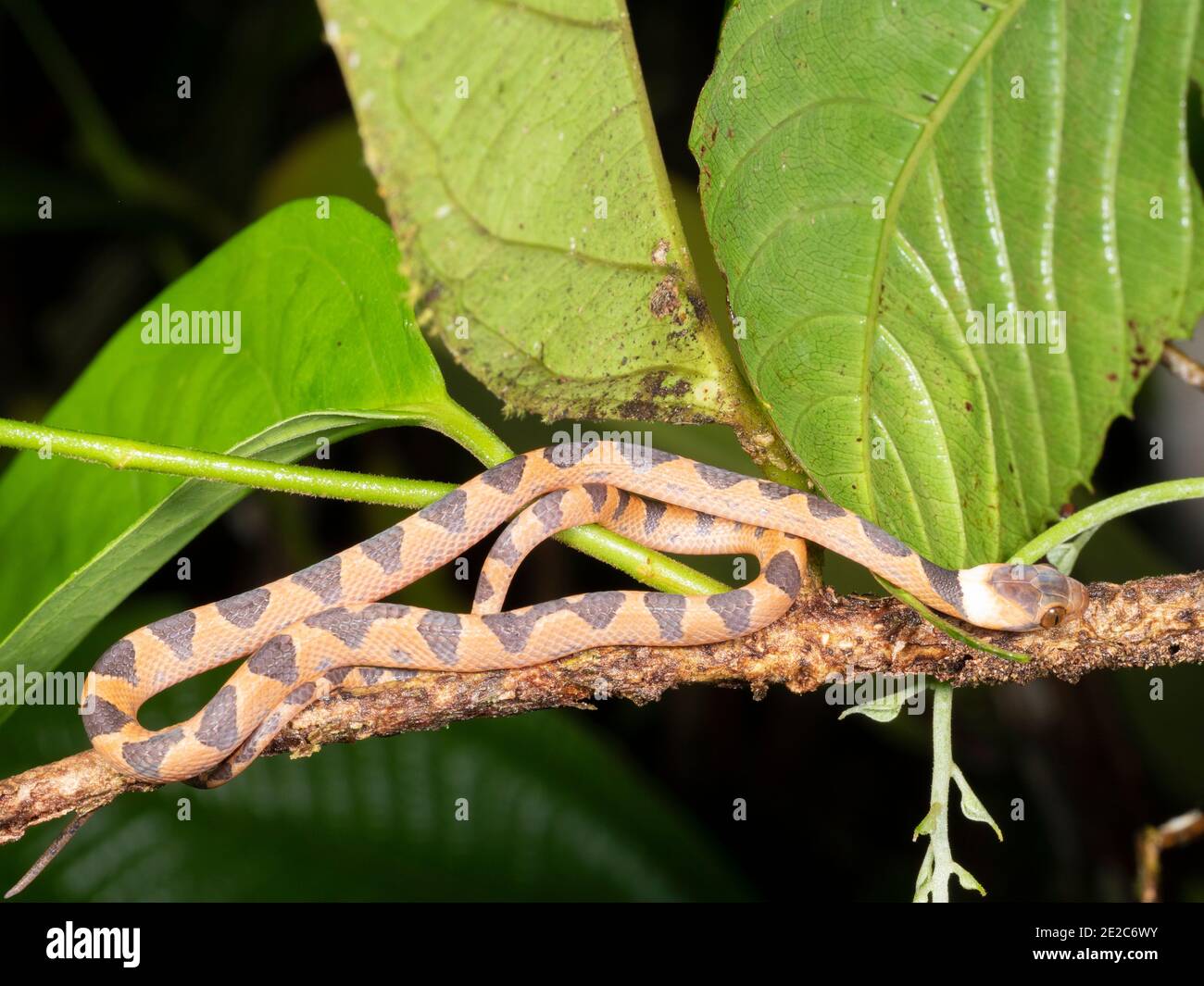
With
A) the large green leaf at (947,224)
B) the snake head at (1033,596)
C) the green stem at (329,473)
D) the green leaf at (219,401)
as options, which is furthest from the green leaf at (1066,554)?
the green leaf at (219,401)

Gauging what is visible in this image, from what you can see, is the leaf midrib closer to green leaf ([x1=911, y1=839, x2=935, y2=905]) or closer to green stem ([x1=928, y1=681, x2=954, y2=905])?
green stem ([x1=928, y1=681, x2=954, y2=905])

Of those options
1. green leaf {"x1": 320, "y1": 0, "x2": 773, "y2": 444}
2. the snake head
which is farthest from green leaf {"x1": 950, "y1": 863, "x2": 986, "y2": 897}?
green leaf {"x1": 320, "y1": 0, "x2": 773, "y2": 444}

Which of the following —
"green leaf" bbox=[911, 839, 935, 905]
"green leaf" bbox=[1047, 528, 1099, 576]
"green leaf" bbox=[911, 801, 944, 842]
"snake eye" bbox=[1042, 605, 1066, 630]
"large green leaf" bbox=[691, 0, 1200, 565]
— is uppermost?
"large green leaf" bbox=[691, 0, 1200, 565]

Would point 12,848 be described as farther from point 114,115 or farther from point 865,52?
point 114,115

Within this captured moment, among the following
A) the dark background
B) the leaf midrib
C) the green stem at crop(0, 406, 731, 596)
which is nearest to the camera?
the leaf midrib

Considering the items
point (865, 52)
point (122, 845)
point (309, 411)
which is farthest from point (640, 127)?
point (122, 845)

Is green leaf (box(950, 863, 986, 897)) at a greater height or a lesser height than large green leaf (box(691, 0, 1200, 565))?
lesser

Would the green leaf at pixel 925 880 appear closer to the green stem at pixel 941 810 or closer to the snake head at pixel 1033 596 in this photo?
the green stem at pixel 941 810
